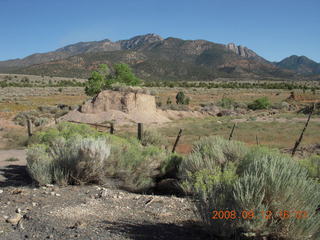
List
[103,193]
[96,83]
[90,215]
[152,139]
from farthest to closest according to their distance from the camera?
[96,83]
[152,139]
[103,193]
[90,215]

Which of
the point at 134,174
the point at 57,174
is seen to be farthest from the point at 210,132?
the point at 57,174

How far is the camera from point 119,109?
2841 cm

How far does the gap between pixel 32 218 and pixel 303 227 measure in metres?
4.04

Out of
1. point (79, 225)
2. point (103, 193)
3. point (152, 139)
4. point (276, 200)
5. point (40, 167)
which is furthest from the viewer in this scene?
point (152, 139)

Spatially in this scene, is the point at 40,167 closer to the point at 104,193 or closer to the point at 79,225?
the point at 104,193

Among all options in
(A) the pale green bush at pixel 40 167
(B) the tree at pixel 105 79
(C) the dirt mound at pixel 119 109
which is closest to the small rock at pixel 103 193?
(A) the pale green bush at pixel 40 167

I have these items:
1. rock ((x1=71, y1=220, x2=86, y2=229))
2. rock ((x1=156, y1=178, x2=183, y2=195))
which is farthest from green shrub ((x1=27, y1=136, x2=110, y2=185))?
rock ((x1=71, y1=220, x2=86, y2=229))

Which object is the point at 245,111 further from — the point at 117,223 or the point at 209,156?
the point at 117,223

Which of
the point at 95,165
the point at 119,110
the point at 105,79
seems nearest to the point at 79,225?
the point at 95,165

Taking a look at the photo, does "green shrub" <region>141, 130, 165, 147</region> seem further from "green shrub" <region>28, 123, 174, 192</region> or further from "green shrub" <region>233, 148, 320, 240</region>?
"green shrub" <region>233, 148, 320, 240</region>

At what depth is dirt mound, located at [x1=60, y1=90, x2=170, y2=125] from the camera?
26.8 m

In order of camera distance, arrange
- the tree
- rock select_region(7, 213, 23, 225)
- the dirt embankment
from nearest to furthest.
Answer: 1. rock select_region(7, 213, 23, 225)
2. the dirt embankment
3. the tree

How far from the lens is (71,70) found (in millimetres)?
133750
